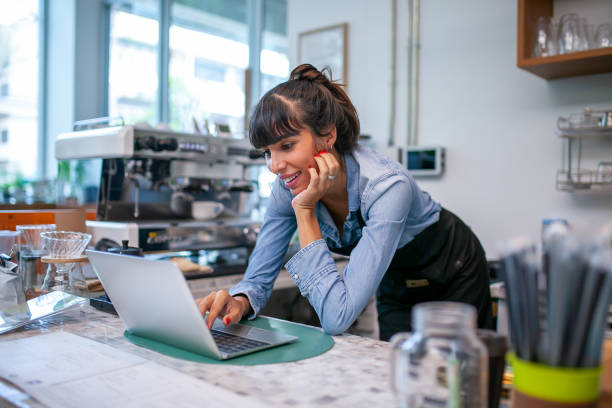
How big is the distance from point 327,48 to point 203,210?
1.44 metres

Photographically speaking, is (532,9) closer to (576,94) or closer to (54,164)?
(576,94)

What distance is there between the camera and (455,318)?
0.57 meters

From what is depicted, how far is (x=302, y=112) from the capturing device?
4.21ft

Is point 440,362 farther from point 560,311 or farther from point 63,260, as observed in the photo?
point 63,260

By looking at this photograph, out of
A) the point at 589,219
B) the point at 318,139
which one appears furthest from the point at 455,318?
the point at 589,219

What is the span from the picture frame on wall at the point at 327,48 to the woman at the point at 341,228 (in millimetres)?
2120

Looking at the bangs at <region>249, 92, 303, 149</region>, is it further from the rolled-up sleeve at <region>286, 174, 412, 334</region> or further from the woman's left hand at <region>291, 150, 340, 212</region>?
the rolled-up sleeve at <region>286, 174, 412, 334</region>

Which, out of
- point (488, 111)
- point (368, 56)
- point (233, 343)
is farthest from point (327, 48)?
point (233, 343)

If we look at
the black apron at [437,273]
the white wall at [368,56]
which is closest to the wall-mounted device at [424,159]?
the white wall at [368,56]

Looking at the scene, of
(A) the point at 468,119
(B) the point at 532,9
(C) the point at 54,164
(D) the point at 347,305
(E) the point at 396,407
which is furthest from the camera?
(C) the point at 54,164

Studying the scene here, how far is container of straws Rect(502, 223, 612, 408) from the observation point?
506 millimetres

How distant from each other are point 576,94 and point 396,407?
233 centimetres

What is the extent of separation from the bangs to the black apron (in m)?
0.41

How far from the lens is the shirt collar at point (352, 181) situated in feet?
4.51
